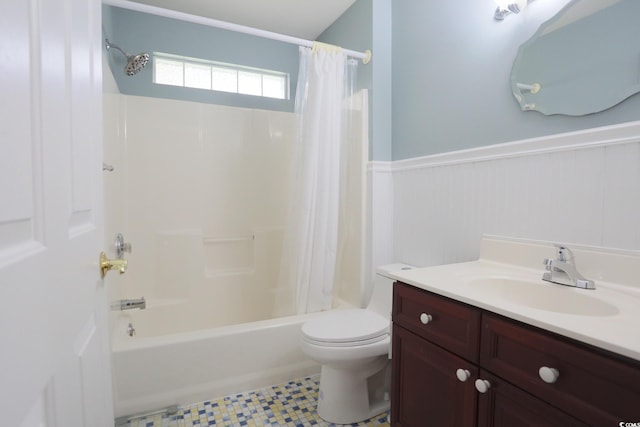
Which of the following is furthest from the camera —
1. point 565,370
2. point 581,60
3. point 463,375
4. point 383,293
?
point 383,293

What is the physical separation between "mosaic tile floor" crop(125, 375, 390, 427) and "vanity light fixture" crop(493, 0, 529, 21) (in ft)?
6.37

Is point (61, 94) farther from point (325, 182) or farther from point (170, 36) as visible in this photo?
point (170, 36)

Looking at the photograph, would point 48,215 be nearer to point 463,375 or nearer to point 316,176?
point 463,375

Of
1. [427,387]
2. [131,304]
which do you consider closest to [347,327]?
[427,387]

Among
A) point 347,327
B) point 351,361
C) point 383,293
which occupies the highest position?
point 383,293

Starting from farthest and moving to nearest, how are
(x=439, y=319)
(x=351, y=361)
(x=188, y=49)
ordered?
(x=188, y=49)
(x=351, y=361)
(x=439, y=319)

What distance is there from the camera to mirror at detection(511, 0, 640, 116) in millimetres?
1045

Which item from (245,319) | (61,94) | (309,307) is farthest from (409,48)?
(245,319)

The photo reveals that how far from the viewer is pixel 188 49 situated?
2.54 m

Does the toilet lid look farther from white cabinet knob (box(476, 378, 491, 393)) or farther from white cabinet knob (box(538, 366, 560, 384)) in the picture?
white cabinet knob (box(538, 366, 560, 384))

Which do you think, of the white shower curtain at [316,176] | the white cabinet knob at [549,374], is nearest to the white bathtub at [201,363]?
the white shower curtain at [316,176]

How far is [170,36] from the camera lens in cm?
248

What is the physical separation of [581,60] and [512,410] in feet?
3.88

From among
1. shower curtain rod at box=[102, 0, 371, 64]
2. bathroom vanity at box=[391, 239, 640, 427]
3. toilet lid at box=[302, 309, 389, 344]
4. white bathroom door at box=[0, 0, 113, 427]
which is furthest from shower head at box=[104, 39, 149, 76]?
bathroom vanity at box=[391, 239, 640, 427]
